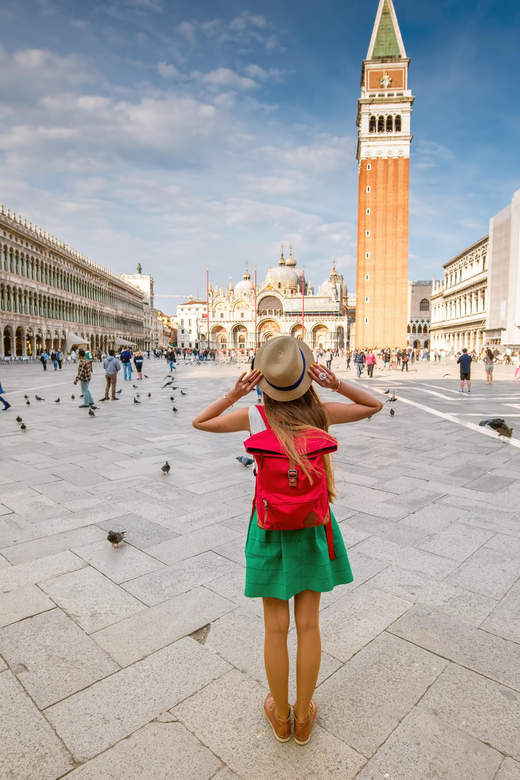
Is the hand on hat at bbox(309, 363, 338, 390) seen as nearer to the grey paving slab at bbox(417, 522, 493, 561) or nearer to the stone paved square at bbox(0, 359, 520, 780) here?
the stone paved square at bbox(0, 359, 520, 780)

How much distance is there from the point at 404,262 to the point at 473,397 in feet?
141

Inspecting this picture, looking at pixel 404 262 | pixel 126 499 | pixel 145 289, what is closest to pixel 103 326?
pixel 145 289

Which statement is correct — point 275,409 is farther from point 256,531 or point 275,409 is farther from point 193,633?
point 193,633

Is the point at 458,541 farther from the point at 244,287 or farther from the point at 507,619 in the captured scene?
the point at 244,287

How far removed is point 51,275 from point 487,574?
168ft

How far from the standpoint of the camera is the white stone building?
3866cm

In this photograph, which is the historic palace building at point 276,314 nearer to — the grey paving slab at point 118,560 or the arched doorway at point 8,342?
the arched doorway at point 8,342

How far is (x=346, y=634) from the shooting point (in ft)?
8.16

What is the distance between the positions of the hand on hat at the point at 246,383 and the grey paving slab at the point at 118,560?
1887 mm

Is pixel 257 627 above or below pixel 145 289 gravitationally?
below

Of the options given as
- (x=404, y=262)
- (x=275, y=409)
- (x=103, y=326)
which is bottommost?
(x=275, y=409)

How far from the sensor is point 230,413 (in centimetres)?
180

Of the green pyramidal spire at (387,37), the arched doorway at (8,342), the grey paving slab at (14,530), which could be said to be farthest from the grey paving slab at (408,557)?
the green pyramidal spire at (387,37)

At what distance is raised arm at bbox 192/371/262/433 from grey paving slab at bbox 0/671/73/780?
1360 mm
